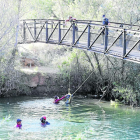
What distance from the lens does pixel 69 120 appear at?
61.0 feet

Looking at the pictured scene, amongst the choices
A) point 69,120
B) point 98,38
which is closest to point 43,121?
point 69,120

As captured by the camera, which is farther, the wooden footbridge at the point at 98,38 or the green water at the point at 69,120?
the wooden footbridge at the point at 98,38

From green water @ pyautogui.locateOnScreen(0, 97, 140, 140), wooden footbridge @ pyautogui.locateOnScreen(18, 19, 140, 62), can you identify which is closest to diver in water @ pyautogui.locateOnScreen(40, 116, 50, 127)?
green water @ pyautogui.locateOnScreen(0, 97, 140, 140)

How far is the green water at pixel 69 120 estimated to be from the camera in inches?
604

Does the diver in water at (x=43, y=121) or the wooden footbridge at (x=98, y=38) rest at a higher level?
the wooden footbridge at (x=98, y=38)

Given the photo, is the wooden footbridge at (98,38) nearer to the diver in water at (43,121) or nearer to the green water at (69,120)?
the green water at (69,120)

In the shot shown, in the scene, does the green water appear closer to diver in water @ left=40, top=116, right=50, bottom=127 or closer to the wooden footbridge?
diver in water @ left=40, top=116, right=50, bottom=127

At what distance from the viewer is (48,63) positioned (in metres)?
34.6

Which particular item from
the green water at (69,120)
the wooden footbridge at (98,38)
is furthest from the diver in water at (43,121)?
the wooden footbridge at (98,38)

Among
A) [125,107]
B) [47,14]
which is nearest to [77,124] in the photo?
[125,107]

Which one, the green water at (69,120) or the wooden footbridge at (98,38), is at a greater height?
the wooden footbridge at (98,38)

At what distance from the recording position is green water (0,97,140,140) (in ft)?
50.3

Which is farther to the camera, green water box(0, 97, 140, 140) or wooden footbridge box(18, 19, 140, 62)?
wooden footbridge box(18, 19, 140, 62)

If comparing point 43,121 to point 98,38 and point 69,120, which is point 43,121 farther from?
point 98,38
